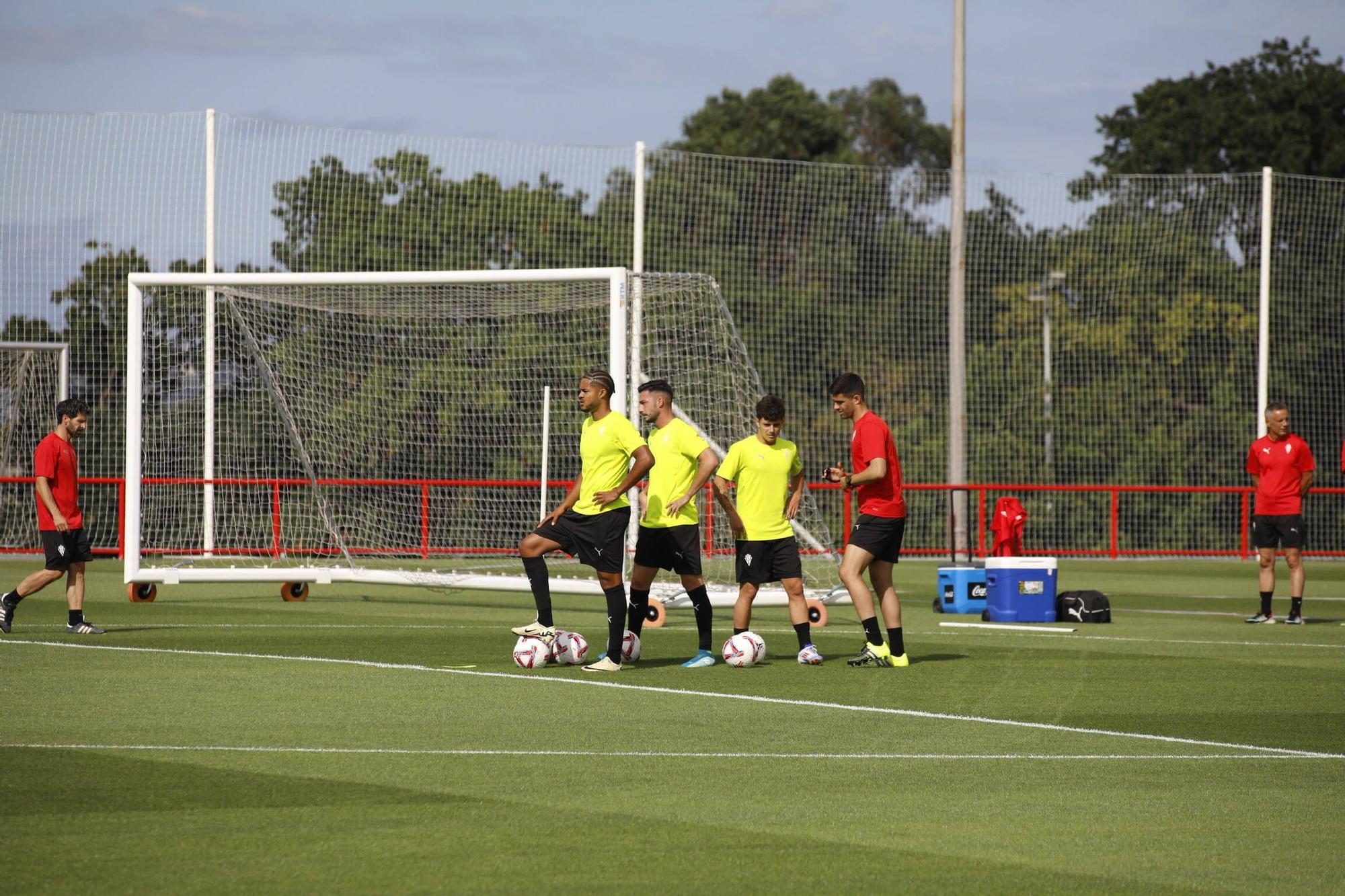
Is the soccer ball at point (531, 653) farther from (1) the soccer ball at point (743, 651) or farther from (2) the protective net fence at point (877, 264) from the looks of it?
(2) the protective net fence at point (877, 264)

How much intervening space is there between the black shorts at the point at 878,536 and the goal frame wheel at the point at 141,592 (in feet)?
28.9

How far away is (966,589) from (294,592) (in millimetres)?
7331

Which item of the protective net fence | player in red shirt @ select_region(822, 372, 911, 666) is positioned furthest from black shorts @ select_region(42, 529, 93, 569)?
the protective net fence

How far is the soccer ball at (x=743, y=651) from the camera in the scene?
36.6 ft

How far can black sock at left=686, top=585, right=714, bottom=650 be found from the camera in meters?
11.5

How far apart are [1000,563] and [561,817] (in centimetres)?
1019

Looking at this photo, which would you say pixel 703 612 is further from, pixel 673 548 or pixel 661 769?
pixel 661 769

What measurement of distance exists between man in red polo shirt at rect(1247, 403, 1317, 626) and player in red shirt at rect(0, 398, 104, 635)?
35.1 ft

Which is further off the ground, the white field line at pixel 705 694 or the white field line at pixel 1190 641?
the white field line at pixel 705 694

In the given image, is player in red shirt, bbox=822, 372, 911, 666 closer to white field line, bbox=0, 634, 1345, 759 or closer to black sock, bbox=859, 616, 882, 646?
black sock, bbox=859, 616, 882, 646

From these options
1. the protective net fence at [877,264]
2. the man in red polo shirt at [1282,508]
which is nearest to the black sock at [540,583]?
the man in red polo shirt at [1282,508]

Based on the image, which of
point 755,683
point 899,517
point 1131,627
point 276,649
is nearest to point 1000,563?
point 1131,627

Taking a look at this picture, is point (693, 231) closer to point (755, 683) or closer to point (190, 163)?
point (190, 163)

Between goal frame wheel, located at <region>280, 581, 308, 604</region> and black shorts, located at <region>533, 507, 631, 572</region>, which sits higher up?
black shorts, located at <region>533, 507, 631, 572</region>
